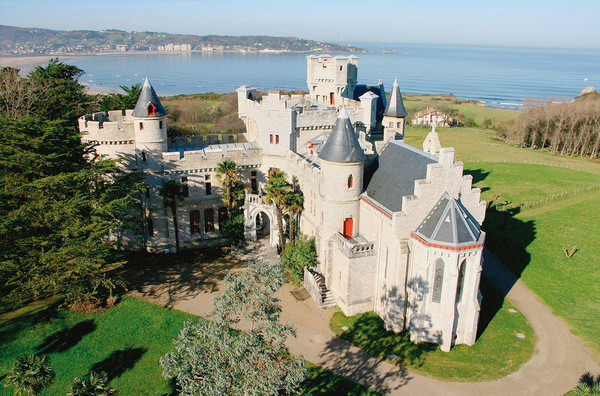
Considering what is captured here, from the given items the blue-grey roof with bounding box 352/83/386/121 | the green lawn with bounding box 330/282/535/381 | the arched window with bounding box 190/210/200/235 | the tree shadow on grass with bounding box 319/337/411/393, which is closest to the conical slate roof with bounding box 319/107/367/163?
the green lawn with bounding box 330/282/535/381

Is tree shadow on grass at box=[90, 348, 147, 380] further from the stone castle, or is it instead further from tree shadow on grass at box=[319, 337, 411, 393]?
the stone castle

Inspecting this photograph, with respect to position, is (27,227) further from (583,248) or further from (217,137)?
(583,248)

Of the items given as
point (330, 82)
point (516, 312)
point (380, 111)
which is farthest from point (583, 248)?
point (330, 82)

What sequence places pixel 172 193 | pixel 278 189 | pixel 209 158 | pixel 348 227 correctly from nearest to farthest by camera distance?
1. pixel 348 227
2. pixel 278 189
3. pixel 172 193
4. pixel 209 158

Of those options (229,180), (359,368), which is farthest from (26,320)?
(359,368)

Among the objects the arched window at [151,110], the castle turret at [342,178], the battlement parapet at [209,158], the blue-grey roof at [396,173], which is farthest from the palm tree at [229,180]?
the blue-grey roof at [396,173]

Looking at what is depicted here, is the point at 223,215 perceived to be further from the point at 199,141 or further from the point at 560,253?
the point at 560,253
